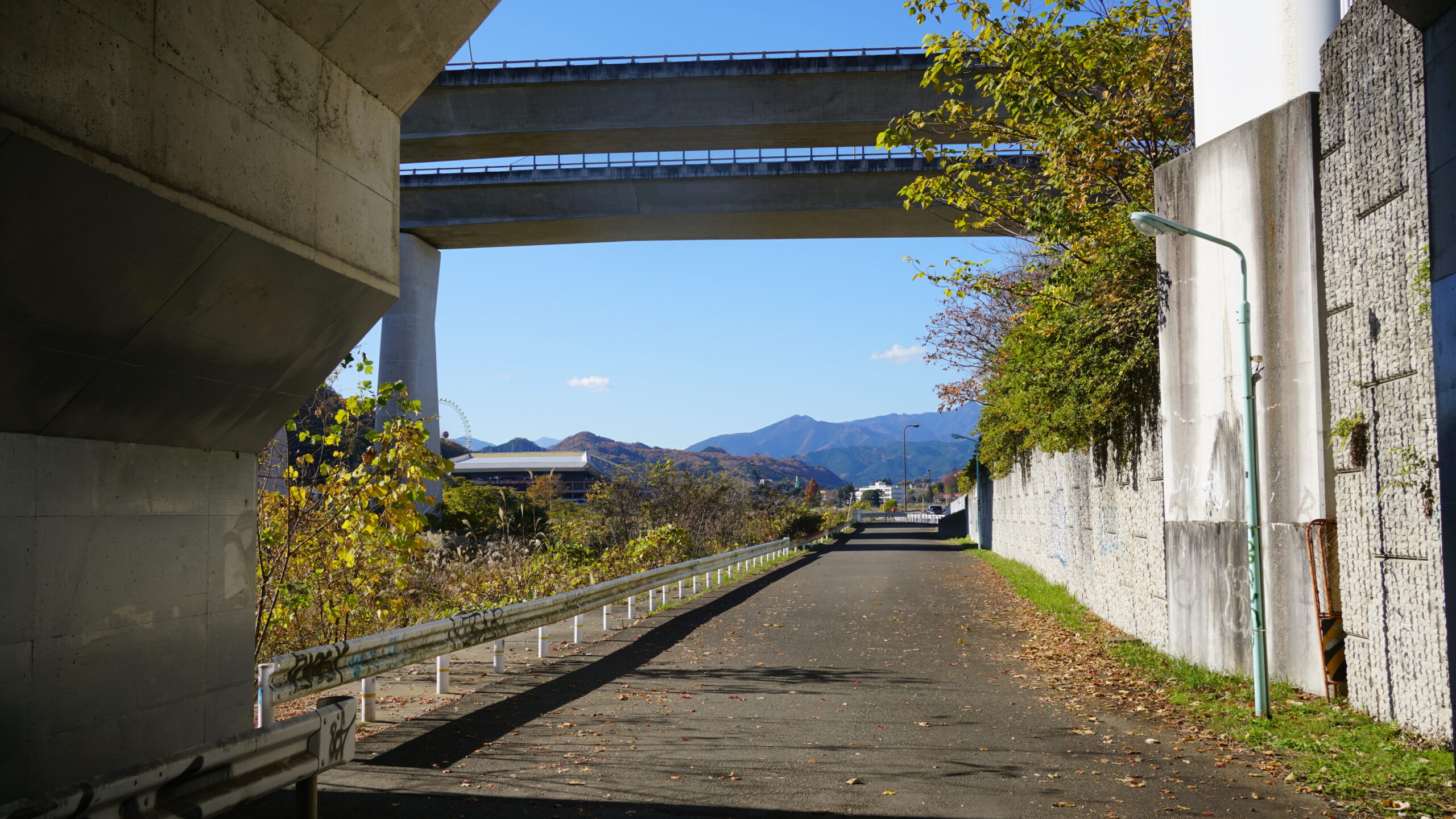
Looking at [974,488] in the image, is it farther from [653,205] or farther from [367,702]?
[367,702]

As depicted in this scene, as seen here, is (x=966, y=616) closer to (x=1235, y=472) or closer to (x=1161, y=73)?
(x=1235, y=472)

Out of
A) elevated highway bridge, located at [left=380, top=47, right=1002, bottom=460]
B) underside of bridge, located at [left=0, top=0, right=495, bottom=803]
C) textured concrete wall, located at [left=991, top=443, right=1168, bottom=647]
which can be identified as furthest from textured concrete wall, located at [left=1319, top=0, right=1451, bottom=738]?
elevated highway bridge, located at [left=380, top=47, right=1002, bottom=460]

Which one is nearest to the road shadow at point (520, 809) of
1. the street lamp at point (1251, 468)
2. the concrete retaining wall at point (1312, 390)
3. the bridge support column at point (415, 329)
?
the concrete retaining wall at point (1312, 390)

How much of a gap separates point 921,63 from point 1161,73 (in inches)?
352

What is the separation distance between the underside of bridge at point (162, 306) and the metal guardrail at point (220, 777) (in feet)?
3.25

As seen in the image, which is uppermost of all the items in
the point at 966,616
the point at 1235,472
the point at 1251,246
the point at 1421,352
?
the point at 1251,246

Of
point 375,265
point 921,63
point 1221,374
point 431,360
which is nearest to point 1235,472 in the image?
point 1221,374

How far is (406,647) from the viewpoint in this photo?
29.3 feet

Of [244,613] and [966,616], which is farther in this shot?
[966,616]

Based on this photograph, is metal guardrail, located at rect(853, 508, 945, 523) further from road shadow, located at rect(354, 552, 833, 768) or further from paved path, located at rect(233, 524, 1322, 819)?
paved path, located at rect(233, 524, 1322, 819)

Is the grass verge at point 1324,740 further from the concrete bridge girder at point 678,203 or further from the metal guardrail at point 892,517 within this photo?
the metal guardrail at point 892,517

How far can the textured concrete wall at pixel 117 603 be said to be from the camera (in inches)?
190

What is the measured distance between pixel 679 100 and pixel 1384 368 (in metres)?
19.7

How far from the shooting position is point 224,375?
19.3 feet
